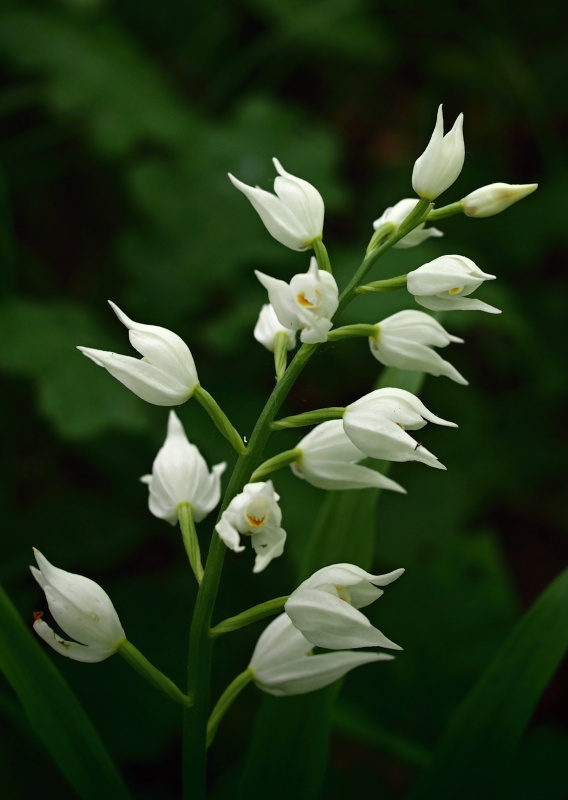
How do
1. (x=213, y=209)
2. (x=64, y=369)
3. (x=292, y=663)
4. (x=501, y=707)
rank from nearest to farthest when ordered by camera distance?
(x=292, y=663)
(x=501, y=707)
(x=64, y=369)
(x=213, y=209)

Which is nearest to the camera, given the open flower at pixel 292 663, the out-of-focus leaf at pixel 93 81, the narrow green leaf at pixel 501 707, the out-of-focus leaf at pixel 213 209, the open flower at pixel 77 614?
the open flower at pixel 77 614

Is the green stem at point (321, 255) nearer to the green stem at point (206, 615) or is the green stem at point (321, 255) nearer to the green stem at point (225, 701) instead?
the green stem at point (206, 615)

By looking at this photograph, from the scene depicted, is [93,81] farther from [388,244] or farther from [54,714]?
[54,714]

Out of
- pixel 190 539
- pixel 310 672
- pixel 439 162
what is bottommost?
pixel 310 672

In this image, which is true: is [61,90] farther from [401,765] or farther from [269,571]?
[401,765]

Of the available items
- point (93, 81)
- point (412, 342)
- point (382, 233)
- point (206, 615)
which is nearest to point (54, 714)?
point (206, 615)

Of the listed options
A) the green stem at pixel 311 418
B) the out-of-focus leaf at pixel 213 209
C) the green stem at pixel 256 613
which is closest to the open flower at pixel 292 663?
the green stem at pixel 256 613
